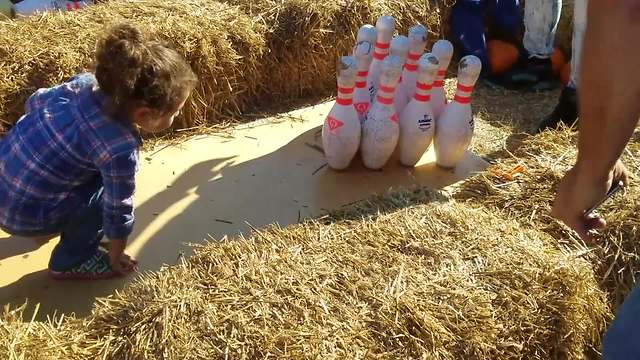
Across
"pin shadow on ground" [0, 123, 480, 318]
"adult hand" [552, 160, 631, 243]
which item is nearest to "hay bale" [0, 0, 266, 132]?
"pin shadow on ground" [0, 123, 480, 318]

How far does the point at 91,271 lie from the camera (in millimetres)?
1917

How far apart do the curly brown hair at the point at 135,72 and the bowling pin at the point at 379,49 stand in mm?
950

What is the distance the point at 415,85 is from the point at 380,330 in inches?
53.2

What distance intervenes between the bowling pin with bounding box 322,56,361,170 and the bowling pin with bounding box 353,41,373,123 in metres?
0.07

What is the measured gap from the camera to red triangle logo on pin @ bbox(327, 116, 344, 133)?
7.76 ft

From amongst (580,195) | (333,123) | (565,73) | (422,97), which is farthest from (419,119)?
(580,195)

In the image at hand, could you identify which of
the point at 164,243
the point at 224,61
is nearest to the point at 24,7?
the point at 224,61

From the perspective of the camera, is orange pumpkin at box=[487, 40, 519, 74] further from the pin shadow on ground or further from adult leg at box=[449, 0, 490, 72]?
the pin shadow on ground

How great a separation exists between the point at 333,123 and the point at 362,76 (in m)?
0.22

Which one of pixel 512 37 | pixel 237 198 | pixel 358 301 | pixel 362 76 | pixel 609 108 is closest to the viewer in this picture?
pixel 609 108

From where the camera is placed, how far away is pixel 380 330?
1349mm

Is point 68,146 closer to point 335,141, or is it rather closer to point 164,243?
point 164,243

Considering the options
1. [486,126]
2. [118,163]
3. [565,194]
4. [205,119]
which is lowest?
[486,126]

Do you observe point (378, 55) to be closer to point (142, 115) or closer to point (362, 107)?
point (362, 107)
